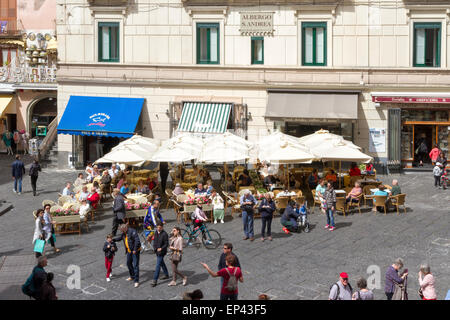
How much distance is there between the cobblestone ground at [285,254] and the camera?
1379 cm

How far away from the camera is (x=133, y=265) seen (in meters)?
14.5

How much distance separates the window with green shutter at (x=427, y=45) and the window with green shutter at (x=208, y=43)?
9417mm

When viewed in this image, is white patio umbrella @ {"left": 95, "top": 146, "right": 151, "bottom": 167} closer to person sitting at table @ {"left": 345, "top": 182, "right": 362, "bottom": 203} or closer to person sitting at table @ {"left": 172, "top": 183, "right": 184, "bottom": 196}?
person sitting at table @ {"left": 172, "top": 183, "right": 184, "bottom": 196}

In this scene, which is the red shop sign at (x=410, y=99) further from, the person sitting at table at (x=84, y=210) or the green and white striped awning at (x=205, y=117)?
the person sitting at table at (x=84, y=210)

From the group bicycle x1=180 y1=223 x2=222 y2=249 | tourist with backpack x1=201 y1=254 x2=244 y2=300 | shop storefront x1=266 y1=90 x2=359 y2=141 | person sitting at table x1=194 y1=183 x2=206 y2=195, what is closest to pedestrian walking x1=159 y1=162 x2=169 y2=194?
person sitting at table x1=194 y1=183 x2=206 y2=195

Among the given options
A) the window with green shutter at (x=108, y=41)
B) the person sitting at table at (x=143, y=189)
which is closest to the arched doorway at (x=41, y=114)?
the window with green shutter at (x=108, y=41)

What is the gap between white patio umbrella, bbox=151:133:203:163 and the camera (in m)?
21.6

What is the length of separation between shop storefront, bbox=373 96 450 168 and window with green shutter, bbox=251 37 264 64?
5.76 metres

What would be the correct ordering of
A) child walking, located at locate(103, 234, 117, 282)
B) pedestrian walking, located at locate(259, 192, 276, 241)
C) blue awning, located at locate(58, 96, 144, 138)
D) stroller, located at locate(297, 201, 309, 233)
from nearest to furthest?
child walking, located at locate(103, 234, 117, 282), pedestrian walking, located at locate(259, 192, 276, 241), stroller, located at locate(297, 201, 309, 233), blue awning, located at locate(58, 96, 144, 138)

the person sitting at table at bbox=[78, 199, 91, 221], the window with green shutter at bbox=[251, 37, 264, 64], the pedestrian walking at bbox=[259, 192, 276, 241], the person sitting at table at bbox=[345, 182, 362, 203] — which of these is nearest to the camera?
the pedestrian walking at bbox=[259, 192, 276, 241]

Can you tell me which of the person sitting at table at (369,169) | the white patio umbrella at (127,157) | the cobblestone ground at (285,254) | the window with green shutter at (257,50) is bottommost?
the cobblestone ground at (285,254)

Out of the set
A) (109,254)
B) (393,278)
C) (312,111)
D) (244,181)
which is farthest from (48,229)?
(312,111)

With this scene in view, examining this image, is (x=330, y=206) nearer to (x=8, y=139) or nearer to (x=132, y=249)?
(x=132, y=249)
